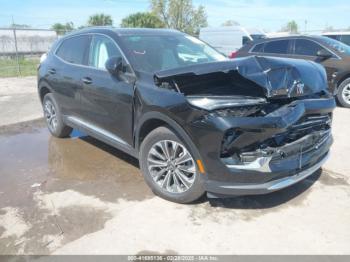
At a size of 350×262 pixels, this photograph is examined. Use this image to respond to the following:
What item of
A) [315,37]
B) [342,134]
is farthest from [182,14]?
[342,134]

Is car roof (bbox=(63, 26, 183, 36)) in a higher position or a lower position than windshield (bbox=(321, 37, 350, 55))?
higher

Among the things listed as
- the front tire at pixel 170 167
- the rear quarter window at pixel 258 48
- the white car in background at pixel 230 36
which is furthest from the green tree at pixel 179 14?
the front tire at pixel 170 167

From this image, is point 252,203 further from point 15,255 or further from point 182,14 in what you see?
point 182,14

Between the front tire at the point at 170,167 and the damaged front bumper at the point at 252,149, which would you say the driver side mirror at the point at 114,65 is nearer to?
the front tire at the point at 170,167

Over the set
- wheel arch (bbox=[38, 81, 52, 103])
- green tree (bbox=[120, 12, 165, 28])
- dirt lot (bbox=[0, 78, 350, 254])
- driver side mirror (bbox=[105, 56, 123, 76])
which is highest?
green tree (bbox=[120, 12, 165, 28])

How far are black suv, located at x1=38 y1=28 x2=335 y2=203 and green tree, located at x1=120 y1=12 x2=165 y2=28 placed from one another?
1329 inches

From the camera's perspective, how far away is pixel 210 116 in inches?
121

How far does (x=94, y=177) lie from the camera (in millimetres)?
4445

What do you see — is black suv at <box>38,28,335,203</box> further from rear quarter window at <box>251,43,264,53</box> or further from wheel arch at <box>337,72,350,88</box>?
rear quarter window at <box>251,43,264,53</box>

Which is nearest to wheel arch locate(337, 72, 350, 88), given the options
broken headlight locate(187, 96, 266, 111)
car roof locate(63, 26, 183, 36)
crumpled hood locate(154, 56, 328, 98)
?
car roof locate(63, 26, 183, 36)

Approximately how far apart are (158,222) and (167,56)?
6.64 ft

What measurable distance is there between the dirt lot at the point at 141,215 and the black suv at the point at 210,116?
1.11 feet

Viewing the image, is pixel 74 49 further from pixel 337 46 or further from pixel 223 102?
pixel 337 46

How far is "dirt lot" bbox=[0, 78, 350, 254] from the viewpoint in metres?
2.99
